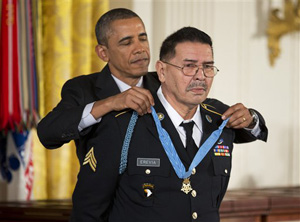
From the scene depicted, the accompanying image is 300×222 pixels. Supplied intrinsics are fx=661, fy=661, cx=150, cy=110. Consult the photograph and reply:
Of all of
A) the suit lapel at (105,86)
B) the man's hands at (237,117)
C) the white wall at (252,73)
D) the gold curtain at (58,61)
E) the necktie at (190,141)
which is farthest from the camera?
the white wall at (252,73)

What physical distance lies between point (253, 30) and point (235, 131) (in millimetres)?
2792

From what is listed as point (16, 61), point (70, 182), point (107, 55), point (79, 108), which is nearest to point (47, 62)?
point (16, 61)

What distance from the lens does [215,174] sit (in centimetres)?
249

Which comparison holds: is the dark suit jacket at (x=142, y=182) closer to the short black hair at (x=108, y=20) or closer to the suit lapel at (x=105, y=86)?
the suit lapel at (x=105, y=86)

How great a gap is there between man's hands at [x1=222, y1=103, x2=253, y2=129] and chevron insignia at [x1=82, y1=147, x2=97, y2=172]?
0.54 meters

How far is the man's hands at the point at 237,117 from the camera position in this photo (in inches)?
103

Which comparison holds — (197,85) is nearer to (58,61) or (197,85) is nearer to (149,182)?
(149,182)

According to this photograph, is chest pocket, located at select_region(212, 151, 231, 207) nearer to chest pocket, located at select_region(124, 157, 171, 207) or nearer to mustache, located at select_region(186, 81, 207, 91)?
chest pocket, located at select_region(124, 157, 171, 207)

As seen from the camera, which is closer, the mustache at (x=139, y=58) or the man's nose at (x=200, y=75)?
the man's nose at (x=200, y=75)

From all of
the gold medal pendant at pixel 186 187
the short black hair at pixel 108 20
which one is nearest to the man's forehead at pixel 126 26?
the short black hair at pixel 108 20

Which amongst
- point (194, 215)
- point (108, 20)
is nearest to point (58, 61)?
point (108, 20)

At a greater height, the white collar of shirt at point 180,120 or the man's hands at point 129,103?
the man's hands at point 129,103

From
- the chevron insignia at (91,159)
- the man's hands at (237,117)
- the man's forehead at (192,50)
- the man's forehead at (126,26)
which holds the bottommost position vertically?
the chevron insignia at (91,159)

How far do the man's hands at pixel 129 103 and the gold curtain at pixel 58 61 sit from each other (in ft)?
5.57
